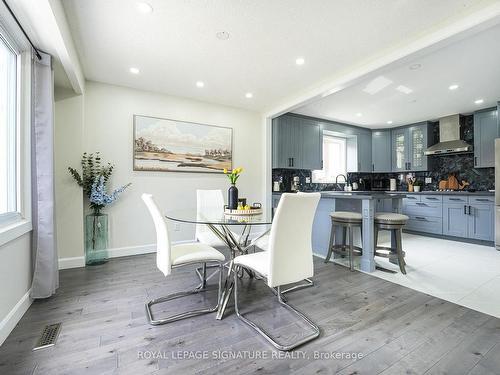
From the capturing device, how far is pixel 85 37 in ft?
7.79

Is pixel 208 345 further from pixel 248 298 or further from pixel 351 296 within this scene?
pixel 351 296

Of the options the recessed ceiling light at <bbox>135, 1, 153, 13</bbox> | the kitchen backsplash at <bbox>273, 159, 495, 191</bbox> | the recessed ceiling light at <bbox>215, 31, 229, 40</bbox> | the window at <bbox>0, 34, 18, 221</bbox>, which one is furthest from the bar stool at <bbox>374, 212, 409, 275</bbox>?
the window at <bbox>0, 34, 18, 221</bbox>

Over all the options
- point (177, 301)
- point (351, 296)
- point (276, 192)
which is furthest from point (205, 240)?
point (276, 192)

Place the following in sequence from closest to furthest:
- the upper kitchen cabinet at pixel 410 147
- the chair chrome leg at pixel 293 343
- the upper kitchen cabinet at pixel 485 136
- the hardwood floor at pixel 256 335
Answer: the hardwood floor at pixel 256 335 < the chair chrome leg at pixel 293 343 < the upper kitchen cabinet at pixel 485 136 < the upper kitchen cabinet at pixel 410 147

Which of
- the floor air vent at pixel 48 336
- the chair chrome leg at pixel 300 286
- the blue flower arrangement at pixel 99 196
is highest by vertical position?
the blue flower arrangement at pixel 99 196

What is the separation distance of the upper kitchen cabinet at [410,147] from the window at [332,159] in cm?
118

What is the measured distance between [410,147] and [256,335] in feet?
19.0

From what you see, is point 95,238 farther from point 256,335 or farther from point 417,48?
point 417,48

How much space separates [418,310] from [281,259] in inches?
54.7

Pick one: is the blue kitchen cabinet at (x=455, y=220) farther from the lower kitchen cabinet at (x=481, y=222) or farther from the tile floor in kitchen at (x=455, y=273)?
the tile floor in kitchen at (x=455, y=273)

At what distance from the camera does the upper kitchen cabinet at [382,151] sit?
240 inches

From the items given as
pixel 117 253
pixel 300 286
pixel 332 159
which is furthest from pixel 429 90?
pixel 117 253

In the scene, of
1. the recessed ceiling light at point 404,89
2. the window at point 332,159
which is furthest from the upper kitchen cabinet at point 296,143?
the recessed ceiling light at point 404,89

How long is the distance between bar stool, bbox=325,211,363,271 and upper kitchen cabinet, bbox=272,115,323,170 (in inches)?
72.7
